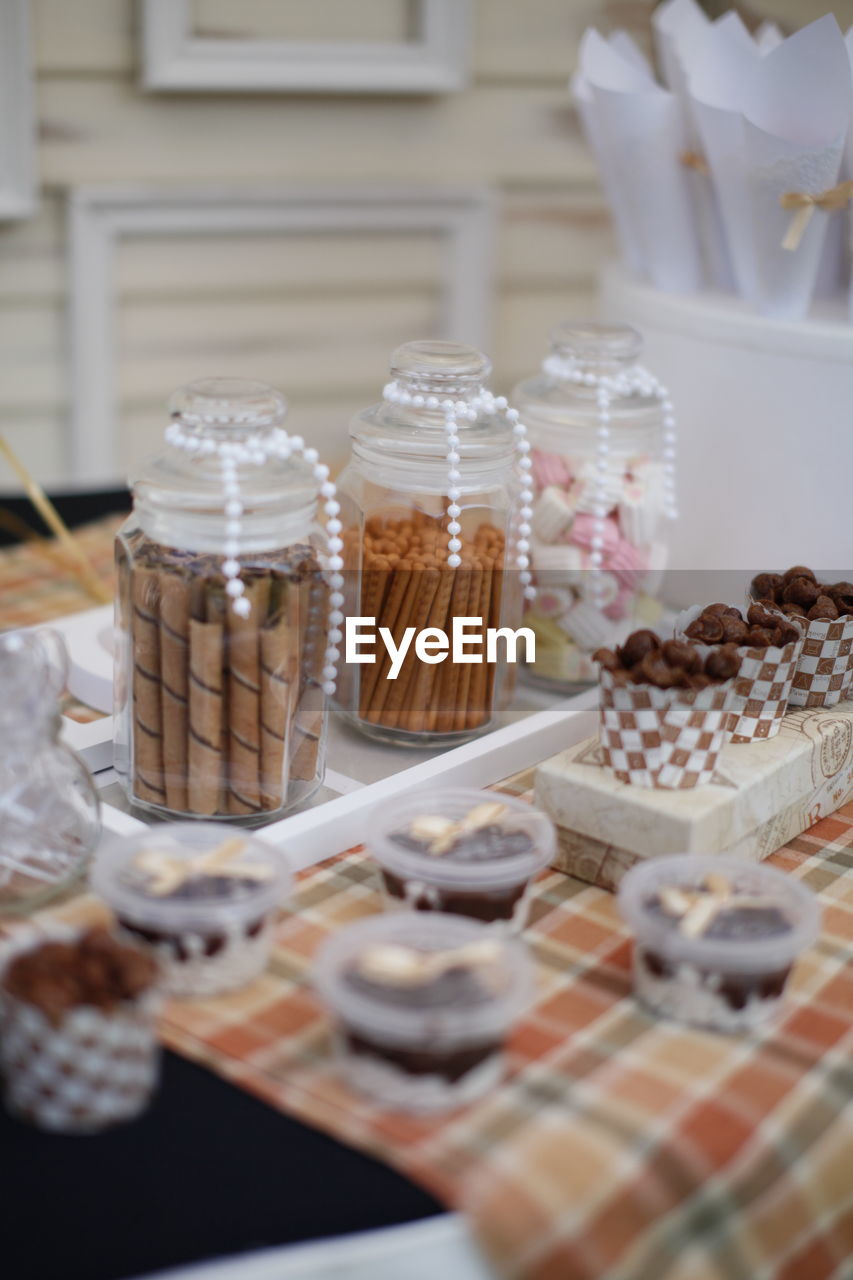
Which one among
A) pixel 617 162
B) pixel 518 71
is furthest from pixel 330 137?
pixel 617 162

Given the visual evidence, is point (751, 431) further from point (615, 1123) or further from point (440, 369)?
point (615, 1123)

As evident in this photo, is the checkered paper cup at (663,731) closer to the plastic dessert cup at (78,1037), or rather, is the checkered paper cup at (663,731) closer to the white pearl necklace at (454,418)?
the white pearl necklace at (454,418)

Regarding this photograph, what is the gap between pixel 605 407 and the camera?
3.39ft

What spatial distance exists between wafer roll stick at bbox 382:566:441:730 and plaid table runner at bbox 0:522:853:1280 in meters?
0.24

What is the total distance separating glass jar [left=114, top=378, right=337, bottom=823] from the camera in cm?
78

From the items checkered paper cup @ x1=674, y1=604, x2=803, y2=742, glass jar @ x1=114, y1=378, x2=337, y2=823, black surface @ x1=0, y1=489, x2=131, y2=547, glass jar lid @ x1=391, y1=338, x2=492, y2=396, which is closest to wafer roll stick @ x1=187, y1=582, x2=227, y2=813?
glass jar @ x1=114, y1=378, x2=337, y2=823

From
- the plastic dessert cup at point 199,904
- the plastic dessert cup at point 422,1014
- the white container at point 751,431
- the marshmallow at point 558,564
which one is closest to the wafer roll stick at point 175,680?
the plastic dessert cup at point 199,904

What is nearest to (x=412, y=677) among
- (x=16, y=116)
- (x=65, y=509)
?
(x=65, y=509)

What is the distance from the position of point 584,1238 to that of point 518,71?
1751 millimetres

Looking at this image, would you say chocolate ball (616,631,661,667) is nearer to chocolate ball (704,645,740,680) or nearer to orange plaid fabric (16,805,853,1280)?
chocolate ball (704,645,740,680)

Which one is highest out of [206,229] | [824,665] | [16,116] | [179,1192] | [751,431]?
[16,116]

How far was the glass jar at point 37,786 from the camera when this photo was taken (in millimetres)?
716

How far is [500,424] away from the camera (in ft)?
3.06

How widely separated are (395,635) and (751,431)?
0.38m
